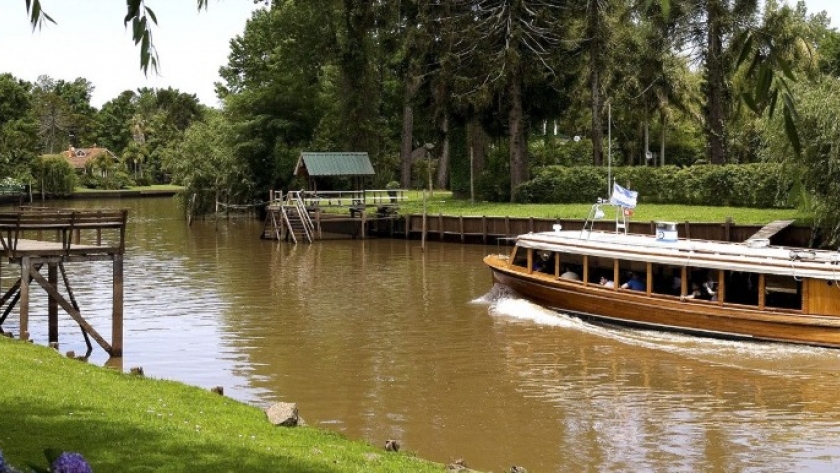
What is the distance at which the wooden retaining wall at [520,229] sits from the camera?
3669cm

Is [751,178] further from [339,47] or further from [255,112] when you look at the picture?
[255,112]

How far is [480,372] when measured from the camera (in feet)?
68.5

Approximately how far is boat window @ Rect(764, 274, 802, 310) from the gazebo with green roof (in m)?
37.1

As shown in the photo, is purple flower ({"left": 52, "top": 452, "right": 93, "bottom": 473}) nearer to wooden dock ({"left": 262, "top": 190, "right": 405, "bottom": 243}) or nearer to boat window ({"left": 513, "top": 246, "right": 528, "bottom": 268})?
boat window ({"left": 513, "top": 246, "right": 528, "bottom": 268})

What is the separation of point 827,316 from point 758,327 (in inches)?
58.9

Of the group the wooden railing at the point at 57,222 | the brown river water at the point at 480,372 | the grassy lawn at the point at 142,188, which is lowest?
the brown river water at the point at 480,372

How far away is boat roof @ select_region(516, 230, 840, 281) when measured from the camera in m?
22.0

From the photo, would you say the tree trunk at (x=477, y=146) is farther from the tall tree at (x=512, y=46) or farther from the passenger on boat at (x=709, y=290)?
the passenger on boat at (x=709, y=290)

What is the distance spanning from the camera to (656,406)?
1798 centimetres

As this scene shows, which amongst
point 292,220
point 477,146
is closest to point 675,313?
point 292,220

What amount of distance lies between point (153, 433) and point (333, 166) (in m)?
47.7

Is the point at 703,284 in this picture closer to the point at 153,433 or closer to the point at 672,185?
the point at 153,433

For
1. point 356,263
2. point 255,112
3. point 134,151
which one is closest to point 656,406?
point 356,263

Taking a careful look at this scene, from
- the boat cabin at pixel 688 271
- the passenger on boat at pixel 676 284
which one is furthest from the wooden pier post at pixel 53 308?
the passenger on boat at pixel 676 284
